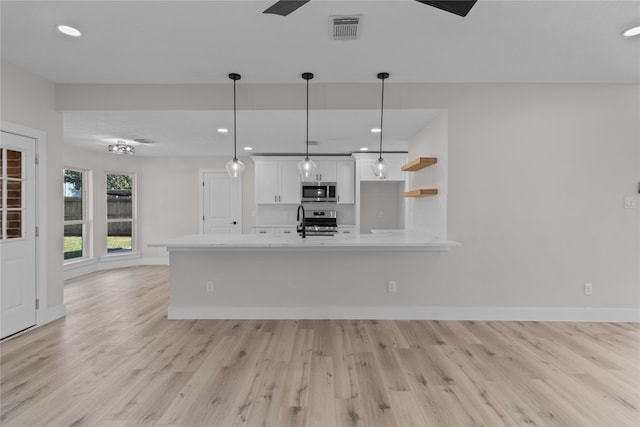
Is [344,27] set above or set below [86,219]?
above

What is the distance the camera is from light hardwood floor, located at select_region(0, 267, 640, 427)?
1918mm

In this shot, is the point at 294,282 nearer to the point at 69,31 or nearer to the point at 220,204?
the point at 69,31

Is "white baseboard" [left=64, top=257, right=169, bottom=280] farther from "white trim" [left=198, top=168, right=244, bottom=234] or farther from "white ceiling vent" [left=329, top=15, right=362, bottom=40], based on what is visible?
"white ceiling vent" [left=329, top=15, right=362, bottom=40]

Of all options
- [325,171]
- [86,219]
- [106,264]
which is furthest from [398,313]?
[86,219]

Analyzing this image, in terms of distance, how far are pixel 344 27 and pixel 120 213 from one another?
6241 mm

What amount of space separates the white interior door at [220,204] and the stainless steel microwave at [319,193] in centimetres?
149

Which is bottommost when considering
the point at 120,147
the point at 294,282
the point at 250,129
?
the point at 294,282

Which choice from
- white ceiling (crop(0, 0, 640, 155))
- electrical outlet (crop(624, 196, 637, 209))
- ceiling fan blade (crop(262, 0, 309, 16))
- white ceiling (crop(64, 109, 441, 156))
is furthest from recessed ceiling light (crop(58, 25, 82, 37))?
electrical outlet (crop(624, 196, 637, 209))

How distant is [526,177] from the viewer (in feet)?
11.5

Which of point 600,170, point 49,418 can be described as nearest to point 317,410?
point 49,418

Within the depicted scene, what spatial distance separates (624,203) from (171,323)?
491 cm

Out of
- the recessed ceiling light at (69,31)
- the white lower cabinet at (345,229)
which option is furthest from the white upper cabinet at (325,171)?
the recessed ceiling light at (69,31)

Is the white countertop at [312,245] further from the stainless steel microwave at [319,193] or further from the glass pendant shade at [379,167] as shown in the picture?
the stainless steel microwave at [319,193]

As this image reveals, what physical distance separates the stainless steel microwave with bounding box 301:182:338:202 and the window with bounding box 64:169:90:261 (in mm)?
4105
